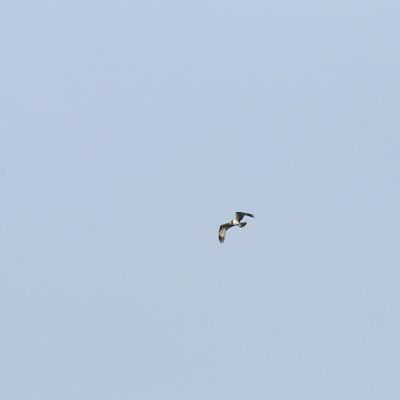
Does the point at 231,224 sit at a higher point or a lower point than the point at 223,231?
higher

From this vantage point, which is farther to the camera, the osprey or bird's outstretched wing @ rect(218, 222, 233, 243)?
bird's outstretched wing @ rect(218, 222, 233, 243)

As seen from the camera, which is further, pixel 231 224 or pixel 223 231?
pixel 223 231

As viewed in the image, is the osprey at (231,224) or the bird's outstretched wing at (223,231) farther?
the bird's outstretched wing at (223,231)

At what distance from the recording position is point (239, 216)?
512 ft
